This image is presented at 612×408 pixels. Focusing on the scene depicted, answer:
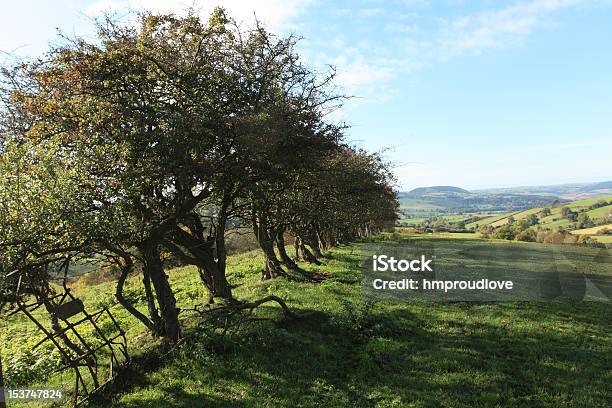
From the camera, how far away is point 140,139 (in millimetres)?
12750

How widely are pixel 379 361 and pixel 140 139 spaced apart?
11.0m

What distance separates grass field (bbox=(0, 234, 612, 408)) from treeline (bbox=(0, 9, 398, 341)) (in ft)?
9.13

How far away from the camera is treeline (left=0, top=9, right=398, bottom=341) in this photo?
392 inches

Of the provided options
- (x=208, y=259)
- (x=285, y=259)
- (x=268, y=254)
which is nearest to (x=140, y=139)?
(x=208, y=259)

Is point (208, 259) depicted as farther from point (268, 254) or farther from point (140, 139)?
point (268, 254)

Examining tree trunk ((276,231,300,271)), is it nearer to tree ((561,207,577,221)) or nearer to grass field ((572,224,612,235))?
grass field ((572,224,612,235))

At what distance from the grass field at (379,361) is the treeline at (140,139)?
2.78 meters

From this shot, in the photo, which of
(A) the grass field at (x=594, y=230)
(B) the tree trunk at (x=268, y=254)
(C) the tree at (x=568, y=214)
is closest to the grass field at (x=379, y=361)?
(B) the tree trunk at (x=268, y=254)

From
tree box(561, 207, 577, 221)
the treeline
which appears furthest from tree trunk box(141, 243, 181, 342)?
tree box(561, 207, 577, 221)

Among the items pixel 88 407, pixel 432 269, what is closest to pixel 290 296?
pixel 88 407

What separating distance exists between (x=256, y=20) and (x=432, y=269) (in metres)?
28.8

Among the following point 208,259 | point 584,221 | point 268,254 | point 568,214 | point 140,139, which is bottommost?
point 584,221

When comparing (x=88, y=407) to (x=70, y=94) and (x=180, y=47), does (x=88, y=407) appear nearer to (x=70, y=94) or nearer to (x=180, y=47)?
(x=70, y=94)

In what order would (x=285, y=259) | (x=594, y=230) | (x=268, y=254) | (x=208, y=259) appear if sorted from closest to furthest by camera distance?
(x=208, y=259), (x=268, y=254), (x=285, y=259), (x=594, y=230)
